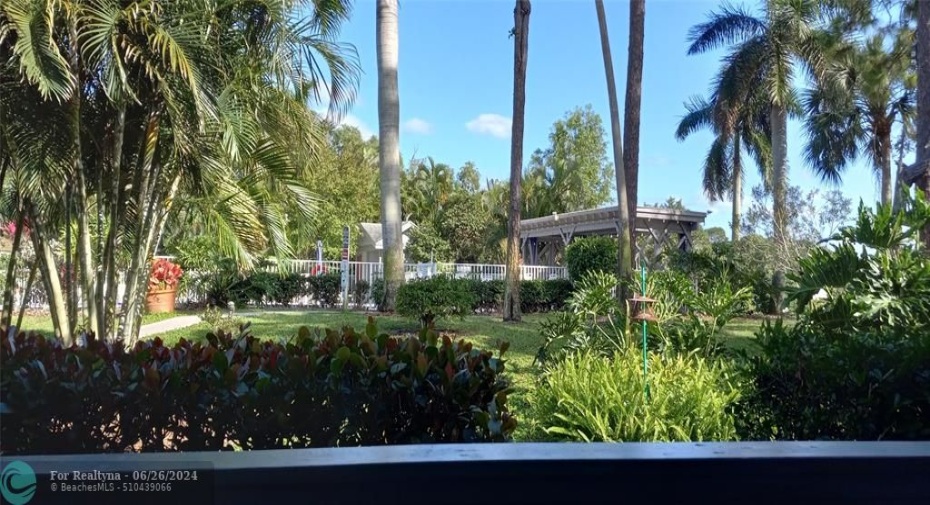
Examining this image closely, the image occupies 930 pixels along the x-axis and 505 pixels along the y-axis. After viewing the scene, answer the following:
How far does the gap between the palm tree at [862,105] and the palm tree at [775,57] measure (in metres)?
1.04

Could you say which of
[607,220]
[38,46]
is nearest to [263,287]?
[607,220]

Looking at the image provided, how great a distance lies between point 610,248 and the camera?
1736cm

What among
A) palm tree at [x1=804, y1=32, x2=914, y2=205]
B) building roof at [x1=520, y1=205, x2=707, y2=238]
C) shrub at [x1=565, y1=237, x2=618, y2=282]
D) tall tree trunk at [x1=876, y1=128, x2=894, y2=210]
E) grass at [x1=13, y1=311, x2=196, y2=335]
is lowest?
grass at [x1=13, y1=311, x2=196, y2=335]

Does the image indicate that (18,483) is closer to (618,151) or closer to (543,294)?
(618,151)

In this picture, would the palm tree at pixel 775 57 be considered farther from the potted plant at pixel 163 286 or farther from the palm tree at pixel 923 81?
the potted plant at pixel 163 286

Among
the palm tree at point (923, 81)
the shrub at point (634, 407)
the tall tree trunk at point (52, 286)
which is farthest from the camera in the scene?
the palm tree at point (923, 81)

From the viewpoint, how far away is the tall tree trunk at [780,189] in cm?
1727


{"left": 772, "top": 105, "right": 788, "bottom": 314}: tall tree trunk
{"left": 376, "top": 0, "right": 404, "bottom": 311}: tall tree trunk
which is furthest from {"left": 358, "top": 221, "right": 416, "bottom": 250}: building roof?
{"left": 772, "top": 105, "right": 788, "bottom": 314}: tall tree trunk

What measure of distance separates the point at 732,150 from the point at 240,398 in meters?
28.2

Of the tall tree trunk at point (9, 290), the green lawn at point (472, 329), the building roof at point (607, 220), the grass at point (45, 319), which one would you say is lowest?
the green lawn at point (472, 329)

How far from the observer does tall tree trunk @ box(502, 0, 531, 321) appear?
14.2 m

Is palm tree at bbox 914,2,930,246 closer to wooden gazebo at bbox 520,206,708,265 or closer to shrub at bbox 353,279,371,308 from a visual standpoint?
wooden gazebo at bbox 520,206,708,265

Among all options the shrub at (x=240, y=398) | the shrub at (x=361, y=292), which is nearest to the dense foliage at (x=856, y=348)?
the shrub at (x=240, y=398)

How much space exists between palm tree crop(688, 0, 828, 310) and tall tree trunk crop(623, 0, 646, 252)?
890 cm
